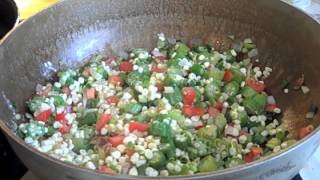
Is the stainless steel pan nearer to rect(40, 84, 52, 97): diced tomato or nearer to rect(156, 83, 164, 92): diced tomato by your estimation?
rect(40, 84, 52, 97): diced tomato

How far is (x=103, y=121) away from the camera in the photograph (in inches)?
36.0

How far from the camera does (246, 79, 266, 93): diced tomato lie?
98cm

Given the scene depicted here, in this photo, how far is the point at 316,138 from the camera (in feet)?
2.16

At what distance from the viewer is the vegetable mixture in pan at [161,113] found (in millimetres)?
827

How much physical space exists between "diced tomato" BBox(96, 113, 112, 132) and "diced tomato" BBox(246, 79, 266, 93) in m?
0.29

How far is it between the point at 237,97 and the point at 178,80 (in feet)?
0.40

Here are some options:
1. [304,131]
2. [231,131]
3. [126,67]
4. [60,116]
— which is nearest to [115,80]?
[126,67]

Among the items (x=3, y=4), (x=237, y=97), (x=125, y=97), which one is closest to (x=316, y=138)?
(x=237, y=97)

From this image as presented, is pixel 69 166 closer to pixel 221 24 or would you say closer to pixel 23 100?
pixel 23 100

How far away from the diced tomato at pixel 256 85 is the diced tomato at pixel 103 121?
0.29 m

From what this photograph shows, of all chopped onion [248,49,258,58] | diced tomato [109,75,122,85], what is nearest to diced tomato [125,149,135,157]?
diced tomato [109,75,122,85]

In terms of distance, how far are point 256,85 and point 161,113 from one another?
0.21 metres

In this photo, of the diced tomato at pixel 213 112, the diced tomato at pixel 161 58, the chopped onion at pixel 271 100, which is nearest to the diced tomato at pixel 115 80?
the diced tomato at pixel 161 58

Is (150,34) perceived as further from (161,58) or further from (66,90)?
(66,90)
